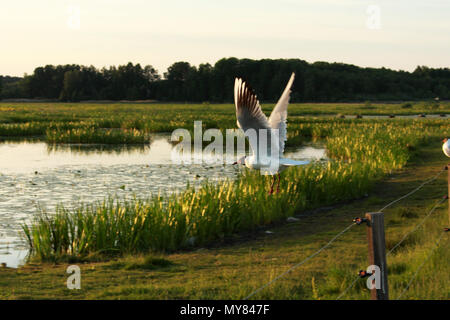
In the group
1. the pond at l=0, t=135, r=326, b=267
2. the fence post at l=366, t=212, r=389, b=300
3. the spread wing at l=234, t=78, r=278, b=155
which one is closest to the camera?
the fence post at l=366, t=212, r=389, b=300

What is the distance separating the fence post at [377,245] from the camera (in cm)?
562

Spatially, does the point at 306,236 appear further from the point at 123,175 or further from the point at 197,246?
the point at 123,175

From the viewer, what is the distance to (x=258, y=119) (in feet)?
35.6

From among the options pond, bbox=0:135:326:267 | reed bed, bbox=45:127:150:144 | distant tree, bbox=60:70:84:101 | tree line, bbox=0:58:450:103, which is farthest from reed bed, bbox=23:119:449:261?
distant tree, bbox=60:70:84:101

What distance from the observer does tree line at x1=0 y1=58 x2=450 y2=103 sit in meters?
Result: 146

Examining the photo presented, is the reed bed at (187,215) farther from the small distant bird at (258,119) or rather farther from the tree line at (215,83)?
the tree line at (215,83)

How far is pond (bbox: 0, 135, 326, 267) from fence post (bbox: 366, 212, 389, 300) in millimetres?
6960

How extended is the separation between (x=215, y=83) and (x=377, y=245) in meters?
143

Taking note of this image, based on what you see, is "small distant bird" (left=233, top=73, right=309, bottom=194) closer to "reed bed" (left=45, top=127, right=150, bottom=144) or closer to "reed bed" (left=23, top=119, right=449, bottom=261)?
"reed bed" (left=23, top=119, right=449, bottom=261)

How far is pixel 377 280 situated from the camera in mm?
5680

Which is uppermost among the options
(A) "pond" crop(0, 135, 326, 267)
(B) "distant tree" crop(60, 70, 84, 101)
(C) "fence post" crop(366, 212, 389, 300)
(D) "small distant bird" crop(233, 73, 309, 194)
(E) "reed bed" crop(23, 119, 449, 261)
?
(B) "distant tree" crop(60, 70, 84, 101)

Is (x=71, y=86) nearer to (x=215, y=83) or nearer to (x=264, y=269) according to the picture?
(x=215, y=83)

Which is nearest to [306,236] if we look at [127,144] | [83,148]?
[83,148]

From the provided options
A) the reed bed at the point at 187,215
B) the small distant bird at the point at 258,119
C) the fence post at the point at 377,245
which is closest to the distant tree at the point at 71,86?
the reed bed at the point at 187,215
